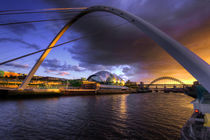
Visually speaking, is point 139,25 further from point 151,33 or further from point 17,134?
point 17,134

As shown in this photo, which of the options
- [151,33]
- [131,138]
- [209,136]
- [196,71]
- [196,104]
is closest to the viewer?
[196,71]

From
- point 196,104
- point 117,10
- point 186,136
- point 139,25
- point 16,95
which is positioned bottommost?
point 16,95

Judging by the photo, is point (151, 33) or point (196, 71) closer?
point (196, 71)

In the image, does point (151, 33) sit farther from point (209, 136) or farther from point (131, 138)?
point (131, 138)

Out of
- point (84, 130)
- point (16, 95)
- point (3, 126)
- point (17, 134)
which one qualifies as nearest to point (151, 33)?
point (84, 130)

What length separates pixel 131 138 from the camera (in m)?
9.80

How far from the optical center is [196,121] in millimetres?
8633

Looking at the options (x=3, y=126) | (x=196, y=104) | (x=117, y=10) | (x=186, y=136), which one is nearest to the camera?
(x=186, y=136)

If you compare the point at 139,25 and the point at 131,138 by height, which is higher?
the point at 139,25

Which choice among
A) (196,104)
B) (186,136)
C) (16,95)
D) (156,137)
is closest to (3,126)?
(156,137)

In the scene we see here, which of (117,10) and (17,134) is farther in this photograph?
(117,10)

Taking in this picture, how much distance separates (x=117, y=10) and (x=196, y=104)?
42.7 feet

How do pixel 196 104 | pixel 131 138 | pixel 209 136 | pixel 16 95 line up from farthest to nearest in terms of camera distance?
pixel 16 95, pixel 196 104, pixel 131 138, pixel 209 136

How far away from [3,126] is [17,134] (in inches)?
131
